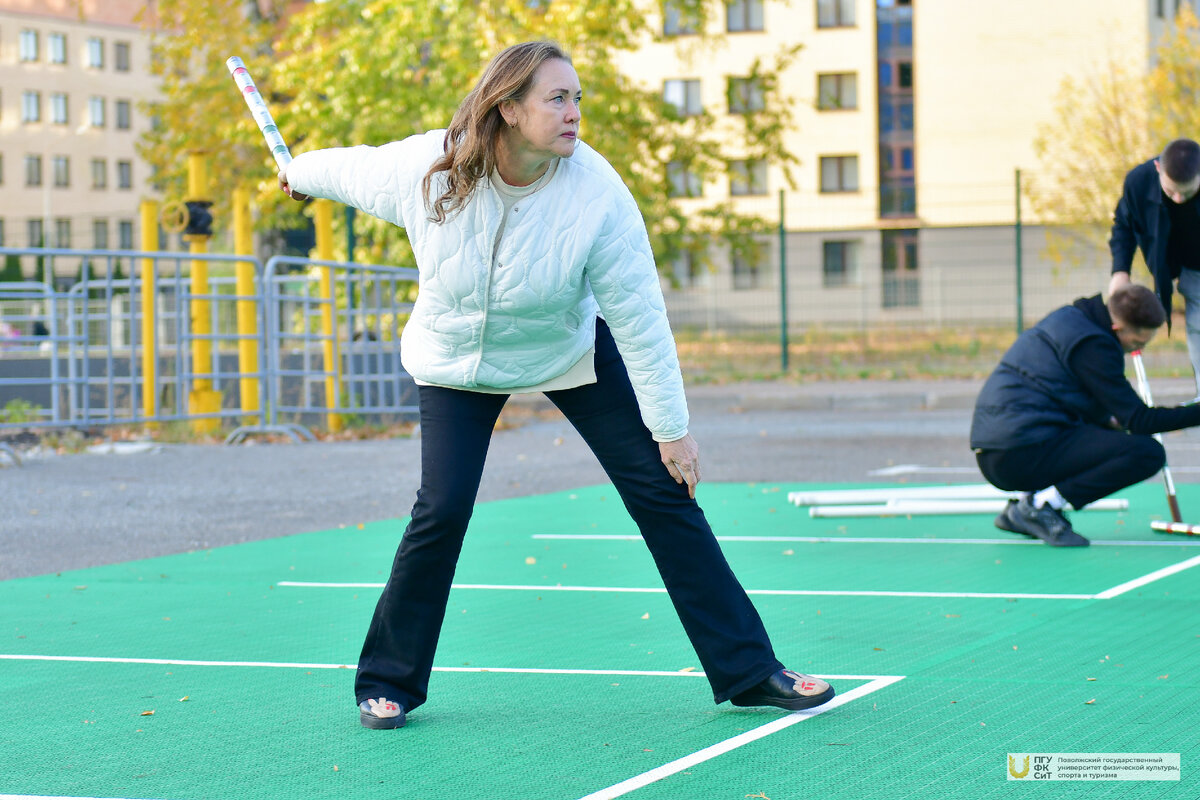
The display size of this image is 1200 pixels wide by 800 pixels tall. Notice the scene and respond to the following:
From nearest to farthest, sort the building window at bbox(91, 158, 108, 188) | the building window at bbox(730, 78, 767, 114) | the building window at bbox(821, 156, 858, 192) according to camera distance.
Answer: the building window at bbox(730, 78, 767, 114) → the building window at bbox(821, 156, 858, 192) → the building window at bbox(91, 158, 108, 188)

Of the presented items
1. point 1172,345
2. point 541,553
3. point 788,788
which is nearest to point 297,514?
point 541,553

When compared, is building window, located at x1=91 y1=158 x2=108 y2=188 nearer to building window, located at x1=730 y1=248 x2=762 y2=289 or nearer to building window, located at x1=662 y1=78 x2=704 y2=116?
building window, located at x1=662 y1=78 x2=704 y2=116

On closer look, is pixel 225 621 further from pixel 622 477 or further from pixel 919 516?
pixel 919 516

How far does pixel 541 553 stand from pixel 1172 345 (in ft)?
52.6

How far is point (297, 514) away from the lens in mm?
9445

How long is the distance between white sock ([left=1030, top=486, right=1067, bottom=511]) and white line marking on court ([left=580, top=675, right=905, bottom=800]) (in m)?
3.19

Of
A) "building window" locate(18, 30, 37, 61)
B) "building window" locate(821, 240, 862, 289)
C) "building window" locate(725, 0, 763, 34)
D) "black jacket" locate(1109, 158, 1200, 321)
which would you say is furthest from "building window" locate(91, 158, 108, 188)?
"black jacket" locate(1109, 158, 1200, 321)

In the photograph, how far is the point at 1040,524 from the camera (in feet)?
25.2

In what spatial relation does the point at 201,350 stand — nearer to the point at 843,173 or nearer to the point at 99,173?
the point at 843,173

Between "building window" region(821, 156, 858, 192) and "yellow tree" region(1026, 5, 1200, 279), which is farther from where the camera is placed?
"building window" region(821, 156, 858, 192)

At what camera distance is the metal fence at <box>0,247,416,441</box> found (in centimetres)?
1420

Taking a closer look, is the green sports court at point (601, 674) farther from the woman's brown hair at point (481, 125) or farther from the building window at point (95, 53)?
the building window at point (95, 53)

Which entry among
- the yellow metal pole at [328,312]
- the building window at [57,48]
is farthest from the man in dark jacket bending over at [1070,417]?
the building window at [57,48]

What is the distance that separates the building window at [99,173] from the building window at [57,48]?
200 inches
